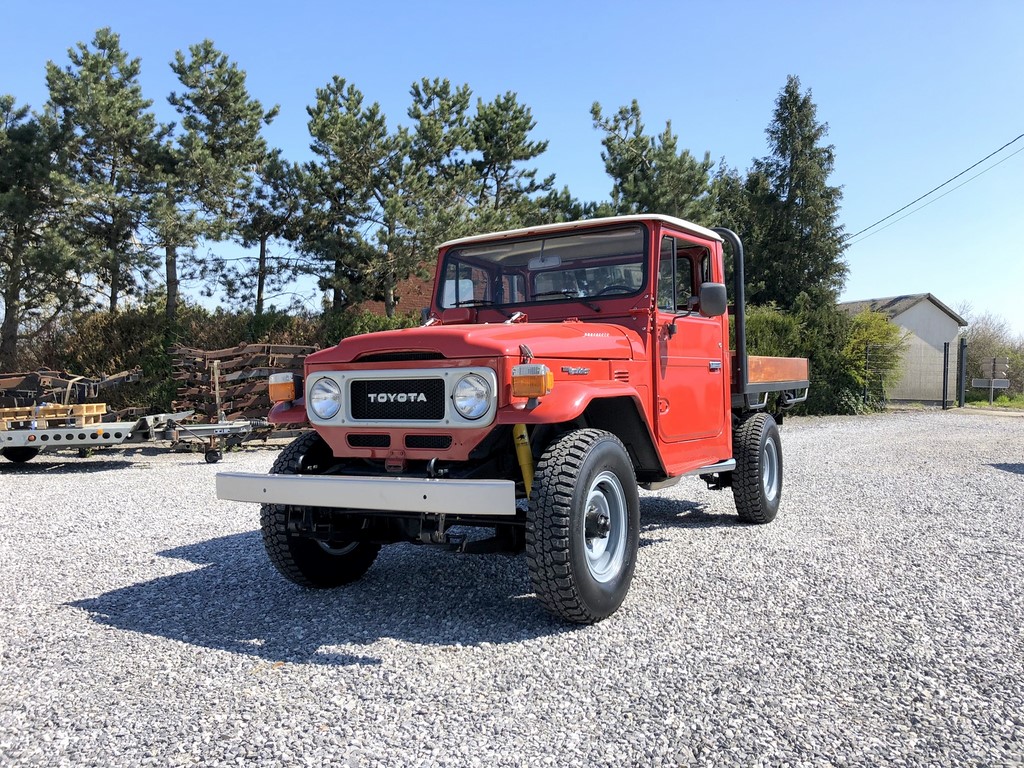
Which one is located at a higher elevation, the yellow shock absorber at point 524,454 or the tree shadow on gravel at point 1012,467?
the yellow shock absorber at point 524,454

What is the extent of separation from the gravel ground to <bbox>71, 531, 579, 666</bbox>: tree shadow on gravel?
0.06ft

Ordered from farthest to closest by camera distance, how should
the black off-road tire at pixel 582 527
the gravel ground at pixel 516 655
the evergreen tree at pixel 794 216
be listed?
the evergreen tree at pixel 794 216 → the black off-road tire at pixel 582 527 → the gravel ground at pixel 516 655

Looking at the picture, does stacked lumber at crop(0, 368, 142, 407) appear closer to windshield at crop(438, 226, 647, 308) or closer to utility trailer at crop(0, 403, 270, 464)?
utility trailer at crop(0, 403, 270, 464)

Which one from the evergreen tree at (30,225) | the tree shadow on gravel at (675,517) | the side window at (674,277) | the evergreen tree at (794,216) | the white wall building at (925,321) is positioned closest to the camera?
the side window at (674,277)

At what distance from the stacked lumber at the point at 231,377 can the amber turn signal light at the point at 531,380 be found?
10061 millimetres

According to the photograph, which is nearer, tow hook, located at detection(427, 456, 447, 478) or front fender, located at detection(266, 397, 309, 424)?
tow hook, located at detection(427, 456, 447, 478)

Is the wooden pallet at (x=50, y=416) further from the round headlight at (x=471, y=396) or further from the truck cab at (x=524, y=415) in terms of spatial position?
the round headlight at (x=471, y=396)

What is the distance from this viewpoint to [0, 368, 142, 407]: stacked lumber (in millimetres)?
11695

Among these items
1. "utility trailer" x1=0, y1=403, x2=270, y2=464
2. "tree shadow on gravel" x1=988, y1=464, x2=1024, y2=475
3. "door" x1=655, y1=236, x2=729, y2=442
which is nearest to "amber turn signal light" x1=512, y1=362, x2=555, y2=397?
"door" x1=655, y1=236, x2=729, y2=442

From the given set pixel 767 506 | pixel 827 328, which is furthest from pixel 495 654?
pixel 827 328

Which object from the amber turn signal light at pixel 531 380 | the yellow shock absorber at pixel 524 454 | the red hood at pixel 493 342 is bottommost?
the yellow shock absorber at pixel 524 454

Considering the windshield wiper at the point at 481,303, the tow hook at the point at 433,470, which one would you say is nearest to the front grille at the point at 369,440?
the tow hook at the point at 433,470

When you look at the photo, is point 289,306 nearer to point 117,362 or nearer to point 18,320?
point 117,362

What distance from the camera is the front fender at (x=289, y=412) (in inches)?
179
